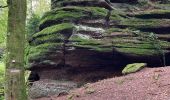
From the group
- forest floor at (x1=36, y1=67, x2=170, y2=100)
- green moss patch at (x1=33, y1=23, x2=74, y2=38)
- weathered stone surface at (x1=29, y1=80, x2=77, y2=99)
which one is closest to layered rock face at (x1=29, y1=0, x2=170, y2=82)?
green moss patch at (x1=33, y1=23, x2=74, y2=38)

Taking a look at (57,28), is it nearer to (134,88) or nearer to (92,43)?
(92,43)

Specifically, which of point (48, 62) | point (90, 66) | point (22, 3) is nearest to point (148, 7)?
point (90, 66)

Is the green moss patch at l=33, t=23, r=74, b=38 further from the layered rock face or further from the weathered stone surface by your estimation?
the weathered stone surface

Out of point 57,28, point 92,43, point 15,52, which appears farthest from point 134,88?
point 57,28

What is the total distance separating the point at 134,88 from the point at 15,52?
470 centimetres

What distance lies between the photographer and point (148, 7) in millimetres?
18922

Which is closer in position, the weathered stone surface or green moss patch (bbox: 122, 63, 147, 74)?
green moss patch (bbox: 122, 63, 147, 74)

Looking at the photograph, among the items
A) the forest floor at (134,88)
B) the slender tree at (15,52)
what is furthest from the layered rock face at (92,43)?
the slender tree at (15,52)

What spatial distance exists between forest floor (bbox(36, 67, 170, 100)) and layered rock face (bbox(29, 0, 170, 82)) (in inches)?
69.9

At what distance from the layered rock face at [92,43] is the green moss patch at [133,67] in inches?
23.4

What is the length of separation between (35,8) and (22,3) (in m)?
30.5

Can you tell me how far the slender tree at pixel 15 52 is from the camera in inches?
347

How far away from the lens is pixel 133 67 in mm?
15023

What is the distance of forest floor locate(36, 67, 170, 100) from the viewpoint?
1103 centimetres
